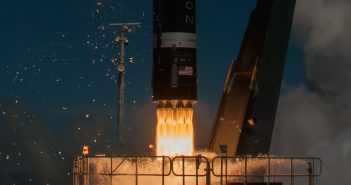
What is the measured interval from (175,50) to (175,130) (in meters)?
2.60

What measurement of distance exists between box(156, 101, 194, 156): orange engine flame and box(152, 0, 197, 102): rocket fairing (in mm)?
512

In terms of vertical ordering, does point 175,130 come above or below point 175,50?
below

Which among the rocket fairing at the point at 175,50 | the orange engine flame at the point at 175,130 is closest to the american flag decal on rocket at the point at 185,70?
the rocket fairing at the point at 175,50

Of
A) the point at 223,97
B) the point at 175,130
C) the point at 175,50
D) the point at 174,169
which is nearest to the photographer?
the point at 175,50

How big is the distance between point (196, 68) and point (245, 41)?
6.48ft

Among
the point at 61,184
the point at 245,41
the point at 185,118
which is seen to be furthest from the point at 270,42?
the point at 61,184

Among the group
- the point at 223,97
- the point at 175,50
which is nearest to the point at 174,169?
the point at 223,97

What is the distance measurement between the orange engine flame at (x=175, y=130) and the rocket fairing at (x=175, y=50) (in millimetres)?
512

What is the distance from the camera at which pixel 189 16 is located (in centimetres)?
3120

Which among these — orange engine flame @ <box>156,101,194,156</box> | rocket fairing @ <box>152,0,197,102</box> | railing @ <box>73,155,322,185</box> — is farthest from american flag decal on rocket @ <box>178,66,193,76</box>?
railing @ <box>73,155,322,185</box>

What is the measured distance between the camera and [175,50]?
3105 cm

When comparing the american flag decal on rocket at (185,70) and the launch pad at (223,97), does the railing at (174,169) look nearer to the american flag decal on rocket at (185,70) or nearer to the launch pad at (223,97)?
the launch pad at (223,97)

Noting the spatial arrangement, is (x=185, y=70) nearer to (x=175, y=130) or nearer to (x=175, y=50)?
(x=175, y=50)

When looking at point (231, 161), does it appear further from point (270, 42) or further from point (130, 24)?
point (130, 24)
